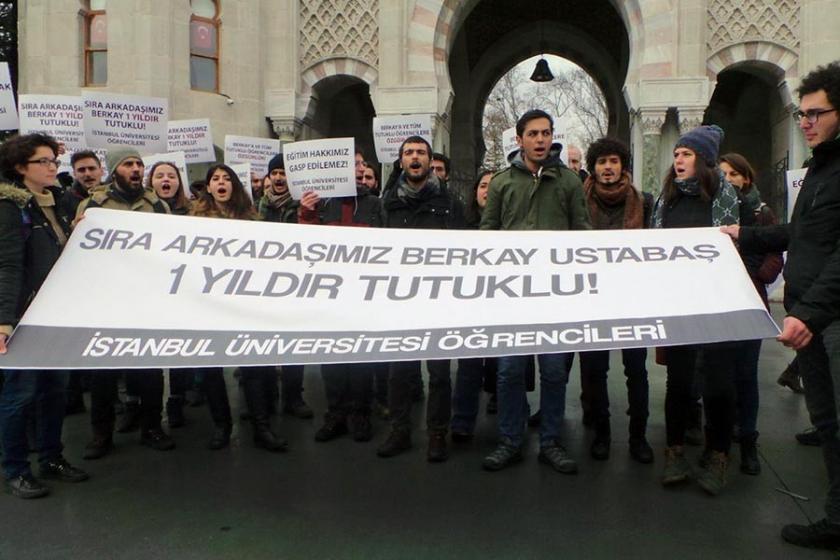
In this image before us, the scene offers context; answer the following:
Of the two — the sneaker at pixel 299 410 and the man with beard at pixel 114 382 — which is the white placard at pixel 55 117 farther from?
the sneaker at pixel 299 410

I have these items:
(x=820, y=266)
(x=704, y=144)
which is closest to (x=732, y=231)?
(x=704, y=144)

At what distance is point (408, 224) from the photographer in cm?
486

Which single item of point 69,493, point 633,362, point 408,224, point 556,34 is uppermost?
point 556,34

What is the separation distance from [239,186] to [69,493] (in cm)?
237

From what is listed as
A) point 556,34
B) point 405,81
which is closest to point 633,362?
point 405,81

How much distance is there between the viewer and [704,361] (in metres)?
4.04

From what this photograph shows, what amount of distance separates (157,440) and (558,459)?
9.03 ft

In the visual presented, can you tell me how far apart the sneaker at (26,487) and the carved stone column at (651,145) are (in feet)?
40.0

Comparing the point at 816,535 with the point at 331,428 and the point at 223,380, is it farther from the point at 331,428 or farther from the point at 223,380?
the point at 223,380

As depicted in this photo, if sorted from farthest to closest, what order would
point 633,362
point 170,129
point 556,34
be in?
point 556,34
point 170,129
point 633,362

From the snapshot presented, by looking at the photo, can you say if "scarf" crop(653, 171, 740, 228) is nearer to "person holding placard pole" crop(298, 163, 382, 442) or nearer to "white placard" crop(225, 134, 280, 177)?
"person holding placard pole" crop(298, 163, 382, 442)

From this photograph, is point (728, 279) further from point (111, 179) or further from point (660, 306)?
point (111, 179)

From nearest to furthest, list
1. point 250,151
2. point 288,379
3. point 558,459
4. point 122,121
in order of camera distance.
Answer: point 558,459 → point 288,379 → point 122,121 → point 250,151

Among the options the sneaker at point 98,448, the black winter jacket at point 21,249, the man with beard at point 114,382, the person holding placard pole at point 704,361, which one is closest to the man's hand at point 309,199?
the man with beard at point 114,382
